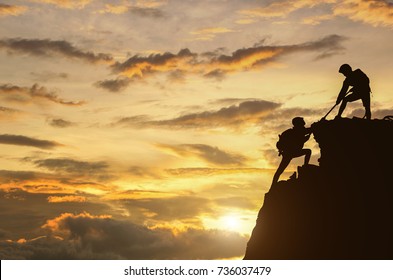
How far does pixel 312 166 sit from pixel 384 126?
13.5ft

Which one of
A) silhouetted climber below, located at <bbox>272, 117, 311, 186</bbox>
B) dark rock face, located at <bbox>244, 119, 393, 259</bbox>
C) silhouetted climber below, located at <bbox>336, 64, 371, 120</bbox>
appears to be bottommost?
dark rock face, located at <bbox>244, 119, 393, 259</bbox>

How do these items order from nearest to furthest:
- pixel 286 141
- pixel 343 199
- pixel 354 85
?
pixel 354 85 → pixel 343 199 → pixel 286 141

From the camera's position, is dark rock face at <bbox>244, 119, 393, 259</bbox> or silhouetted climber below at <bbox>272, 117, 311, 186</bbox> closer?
dark rock face at <bbox>244, 119, 393, 259</bbox>

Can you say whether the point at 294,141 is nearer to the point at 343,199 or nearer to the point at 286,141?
the point at 286,141

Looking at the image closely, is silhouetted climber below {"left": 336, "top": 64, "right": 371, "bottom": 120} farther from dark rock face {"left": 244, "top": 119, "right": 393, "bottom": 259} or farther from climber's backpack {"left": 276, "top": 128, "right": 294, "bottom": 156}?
climber's backpack {"left": 276, "top": 128, "right": 294, "bottom": 156}

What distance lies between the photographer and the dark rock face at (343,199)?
116 ft

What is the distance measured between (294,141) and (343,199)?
3698mm

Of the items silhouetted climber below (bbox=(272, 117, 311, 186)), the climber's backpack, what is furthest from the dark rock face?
the climber's backpack

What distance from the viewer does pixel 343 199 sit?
36.5m

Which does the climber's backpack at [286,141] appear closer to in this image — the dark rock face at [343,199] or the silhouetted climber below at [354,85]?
the dark rock face at [343,199]

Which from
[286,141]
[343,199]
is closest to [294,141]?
[286,141]

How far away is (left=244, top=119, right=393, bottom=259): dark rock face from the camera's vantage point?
116 feet

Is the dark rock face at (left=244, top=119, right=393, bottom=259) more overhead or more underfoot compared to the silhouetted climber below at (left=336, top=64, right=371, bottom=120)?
more underfoot

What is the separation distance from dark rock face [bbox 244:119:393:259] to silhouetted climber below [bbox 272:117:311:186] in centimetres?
109
